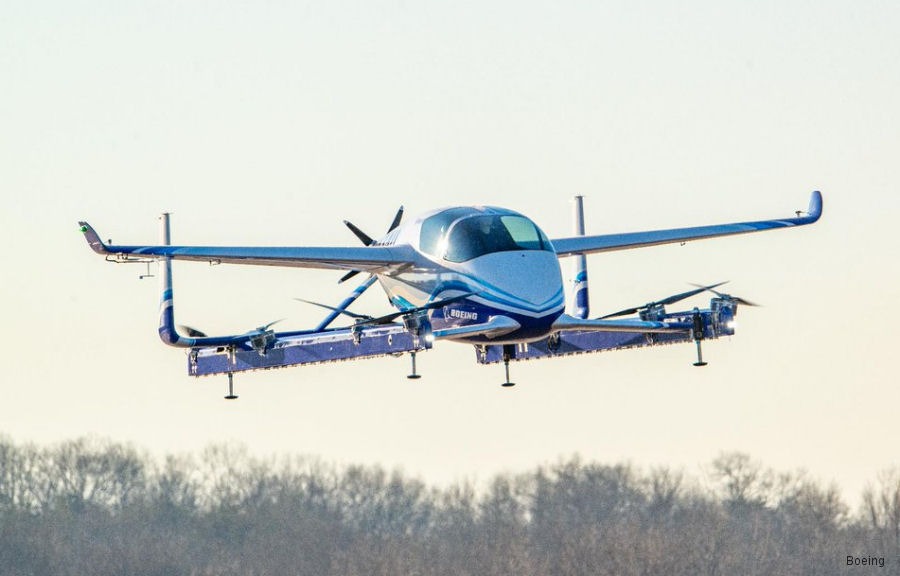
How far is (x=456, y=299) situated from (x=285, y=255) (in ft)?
16.0

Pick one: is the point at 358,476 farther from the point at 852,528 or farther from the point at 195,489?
the point at 852,528

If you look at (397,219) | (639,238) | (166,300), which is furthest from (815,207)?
(166,300)

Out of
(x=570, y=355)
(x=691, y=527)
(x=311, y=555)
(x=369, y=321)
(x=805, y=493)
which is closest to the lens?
(x=369, y=321)

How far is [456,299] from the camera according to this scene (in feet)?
178

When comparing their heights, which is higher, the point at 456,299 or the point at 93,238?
the point at 93,238

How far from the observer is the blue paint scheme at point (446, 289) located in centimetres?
5409

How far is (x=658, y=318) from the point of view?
57688mm

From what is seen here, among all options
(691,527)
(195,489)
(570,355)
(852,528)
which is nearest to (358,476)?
(195,489)

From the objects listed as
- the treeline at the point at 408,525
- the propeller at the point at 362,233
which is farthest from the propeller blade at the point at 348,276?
the treeline at the point at 408,525

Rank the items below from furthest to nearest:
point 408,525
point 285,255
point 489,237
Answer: point 408,525
point 285,255
point 489,237

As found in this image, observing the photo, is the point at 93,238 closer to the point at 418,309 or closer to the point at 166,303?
the point at 166,303

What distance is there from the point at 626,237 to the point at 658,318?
3.60 metres

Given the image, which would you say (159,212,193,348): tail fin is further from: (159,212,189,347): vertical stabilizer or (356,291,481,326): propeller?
(356,291,481,326): propeller

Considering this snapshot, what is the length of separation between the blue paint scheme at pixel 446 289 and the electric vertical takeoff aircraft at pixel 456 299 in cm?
3
